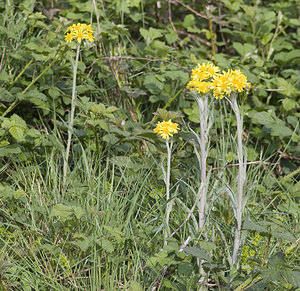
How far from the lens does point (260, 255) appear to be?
7.79 feet

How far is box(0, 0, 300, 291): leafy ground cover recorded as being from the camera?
2188mm

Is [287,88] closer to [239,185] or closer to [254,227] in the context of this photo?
[239,185]

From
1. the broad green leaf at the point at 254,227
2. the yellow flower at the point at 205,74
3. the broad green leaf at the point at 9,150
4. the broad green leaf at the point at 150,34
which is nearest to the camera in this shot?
the broad green leaf at the point at 254,227

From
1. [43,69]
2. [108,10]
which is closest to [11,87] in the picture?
[43,69]

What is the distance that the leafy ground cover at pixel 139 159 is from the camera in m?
2.19

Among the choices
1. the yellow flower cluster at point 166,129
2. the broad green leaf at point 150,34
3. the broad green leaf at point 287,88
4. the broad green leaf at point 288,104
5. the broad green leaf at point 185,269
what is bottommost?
the broad green leaf at point 185,269

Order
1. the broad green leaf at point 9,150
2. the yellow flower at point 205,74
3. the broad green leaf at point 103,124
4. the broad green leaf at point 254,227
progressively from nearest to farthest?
the broad green leaf at point 254,227 < the yellow flower at point 205,74 < the broad green leaf at point 9,150 < the broad green leaf at point 103,124

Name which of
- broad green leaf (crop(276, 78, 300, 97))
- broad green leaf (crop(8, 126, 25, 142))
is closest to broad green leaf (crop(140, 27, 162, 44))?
broad green leaf (crop(276, 78, 300, 97))

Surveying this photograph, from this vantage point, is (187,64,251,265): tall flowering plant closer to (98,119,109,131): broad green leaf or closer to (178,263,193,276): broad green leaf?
(178,263,193,276): broad green leaf

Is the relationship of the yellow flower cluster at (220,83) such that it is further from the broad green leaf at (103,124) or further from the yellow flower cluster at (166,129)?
the broad green leaf at (103,124)

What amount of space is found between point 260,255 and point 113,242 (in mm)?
624

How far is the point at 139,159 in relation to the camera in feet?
9.65

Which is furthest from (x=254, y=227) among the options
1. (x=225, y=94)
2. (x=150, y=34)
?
(x=150, y=34)

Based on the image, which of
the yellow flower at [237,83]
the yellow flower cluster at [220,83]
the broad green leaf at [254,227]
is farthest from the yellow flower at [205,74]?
the broad green leaf at [254,227]
